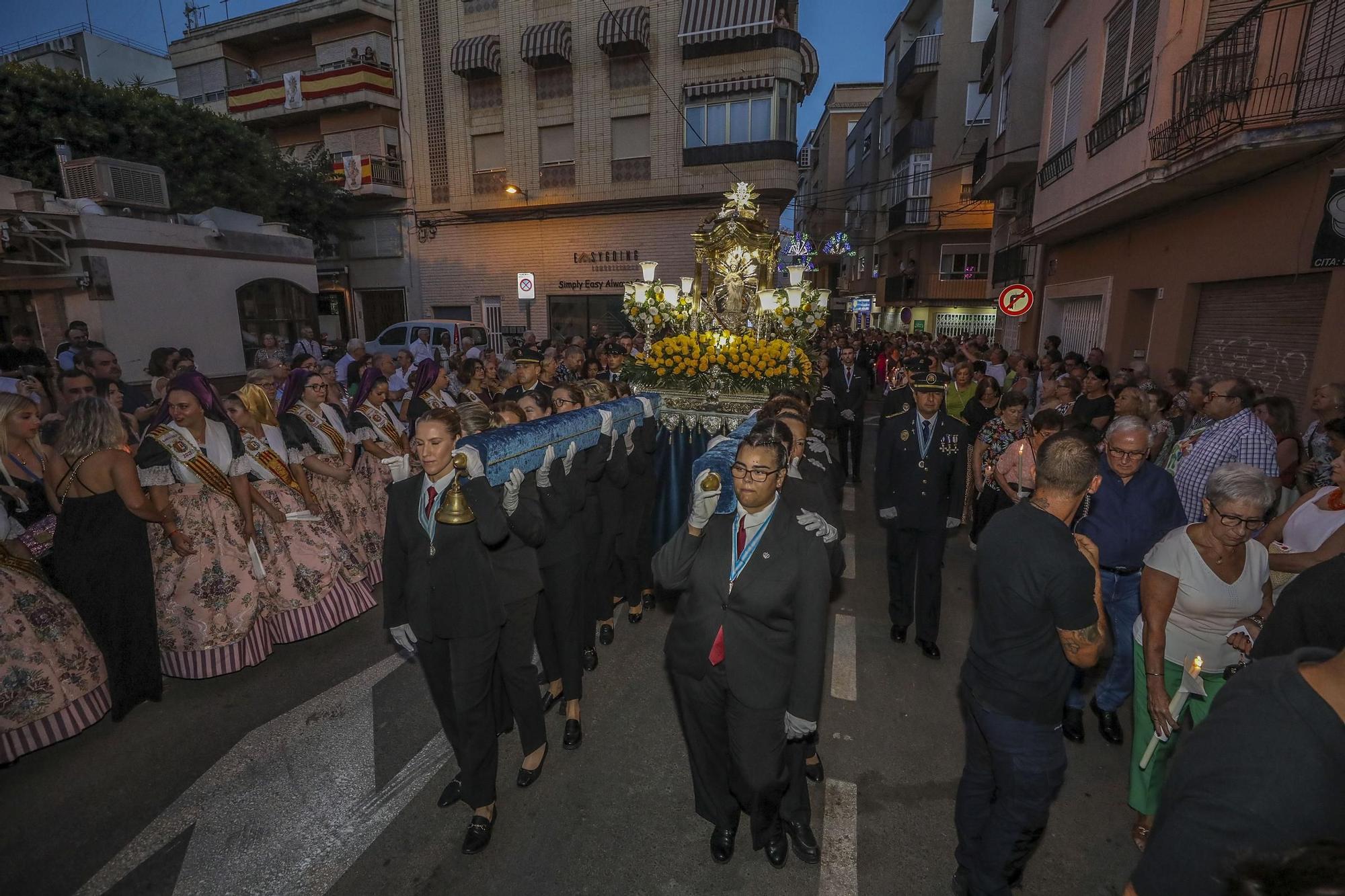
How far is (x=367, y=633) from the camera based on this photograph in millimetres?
5273

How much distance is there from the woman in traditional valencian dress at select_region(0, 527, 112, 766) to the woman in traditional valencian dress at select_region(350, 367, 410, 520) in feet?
8.14

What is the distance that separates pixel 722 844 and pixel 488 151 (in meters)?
25.2

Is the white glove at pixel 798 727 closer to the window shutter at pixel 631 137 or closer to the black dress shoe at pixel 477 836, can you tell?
the black dress shoe at pixel 477 836

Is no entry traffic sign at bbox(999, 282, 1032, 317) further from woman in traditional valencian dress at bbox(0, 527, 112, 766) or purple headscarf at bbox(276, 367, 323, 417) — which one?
woman in traditional valencian dress at bbox(0, 527, 112, 766)

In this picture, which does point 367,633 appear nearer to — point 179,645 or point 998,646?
point 179,645

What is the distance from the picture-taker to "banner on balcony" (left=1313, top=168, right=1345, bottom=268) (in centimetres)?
614

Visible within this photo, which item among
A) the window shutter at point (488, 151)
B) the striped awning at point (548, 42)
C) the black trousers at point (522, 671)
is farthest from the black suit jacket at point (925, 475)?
the window shutter at point (488, 151)

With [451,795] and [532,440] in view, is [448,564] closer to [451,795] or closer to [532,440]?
[532,440]

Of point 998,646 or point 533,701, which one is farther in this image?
point 533,701

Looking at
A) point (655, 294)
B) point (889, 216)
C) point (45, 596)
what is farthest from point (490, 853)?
point (889, 216)

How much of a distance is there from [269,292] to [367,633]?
55.0 feet

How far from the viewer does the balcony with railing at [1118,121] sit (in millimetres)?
8812

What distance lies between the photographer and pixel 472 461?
9.42 feet

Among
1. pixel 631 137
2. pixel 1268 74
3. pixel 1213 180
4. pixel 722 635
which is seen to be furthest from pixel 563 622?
pixel 631 137
